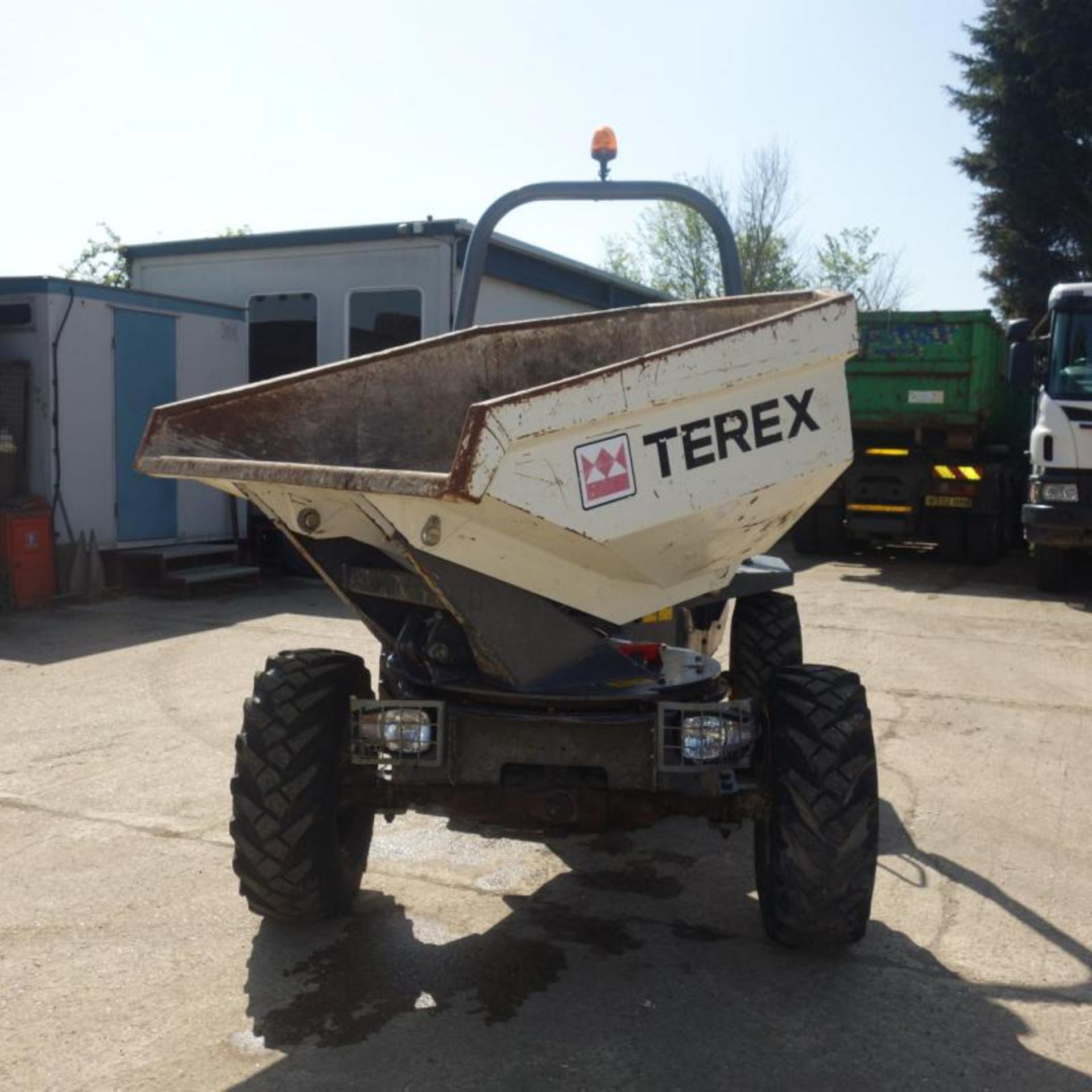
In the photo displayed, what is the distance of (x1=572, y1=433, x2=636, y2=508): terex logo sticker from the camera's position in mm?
3199

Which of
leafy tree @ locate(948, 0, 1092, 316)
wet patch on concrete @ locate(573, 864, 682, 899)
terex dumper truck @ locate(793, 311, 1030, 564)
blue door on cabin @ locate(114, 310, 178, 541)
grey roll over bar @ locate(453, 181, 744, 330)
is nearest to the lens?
wet patch on concrete @ locate(573, 864, 682, 899)

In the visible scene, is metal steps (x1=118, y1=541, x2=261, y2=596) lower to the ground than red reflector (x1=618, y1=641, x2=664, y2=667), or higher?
lower

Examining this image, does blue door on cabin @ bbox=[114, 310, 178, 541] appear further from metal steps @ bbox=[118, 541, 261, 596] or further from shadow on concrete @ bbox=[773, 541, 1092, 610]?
shadow on concrete @ bbox=[773, 541, 1092, 610]

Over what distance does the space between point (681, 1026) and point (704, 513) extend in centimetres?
142

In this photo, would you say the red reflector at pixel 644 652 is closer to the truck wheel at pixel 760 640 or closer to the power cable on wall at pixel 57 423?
the truck wheel at pixel 760 640

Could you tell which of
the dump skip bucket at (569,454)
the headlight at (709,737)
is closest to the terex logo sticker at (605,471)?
the dump skip bucket at (569,454)

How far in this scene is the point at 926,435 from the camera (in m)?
14.7

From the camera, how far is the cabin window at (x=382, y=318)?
11773mm

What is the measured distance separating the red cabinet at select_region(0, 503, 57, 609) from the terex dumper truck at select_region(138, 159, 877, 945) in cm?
697

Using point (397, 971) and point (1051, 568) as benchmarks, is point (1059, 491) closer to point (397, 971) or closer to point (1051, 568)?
point (1051, 568)

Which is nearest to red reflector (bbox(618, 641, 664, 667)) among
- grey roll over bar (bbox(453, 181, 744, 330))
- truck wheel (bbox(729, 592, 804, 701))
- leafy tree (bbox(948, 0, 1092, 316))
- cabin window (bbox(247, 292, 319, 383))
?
truck wheel (bbox(729, 592, 804, 701))

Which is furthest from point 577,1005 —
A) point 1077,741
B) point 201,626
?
point 201,626

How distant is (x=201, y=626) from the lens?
32.2ft

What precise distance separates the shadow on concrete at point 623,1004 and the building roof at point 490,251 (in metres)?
8.02
